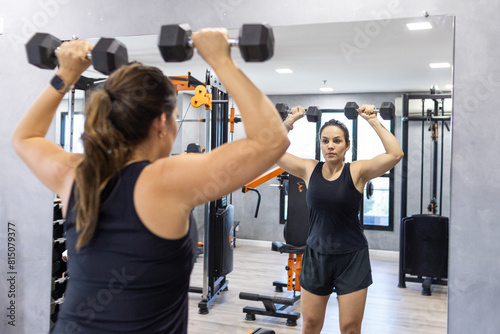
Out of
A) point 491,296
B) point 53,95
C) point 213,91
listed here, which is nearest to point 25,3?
point 213,91

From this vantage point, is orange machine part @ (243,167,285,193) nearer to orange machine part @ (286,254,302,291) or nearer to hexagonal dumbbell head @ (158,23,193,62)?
orange machine part @ (286,254,302,291)

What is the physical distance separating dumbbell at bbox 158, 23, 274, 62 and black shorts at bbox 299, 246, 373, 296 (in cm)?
158

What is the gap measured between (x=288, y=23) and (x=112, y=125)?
1.79m

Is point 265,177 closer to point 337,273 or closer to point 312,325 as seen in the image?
point 337,273

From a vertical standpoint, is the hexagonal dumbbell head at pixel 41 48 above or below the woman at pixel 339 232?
above

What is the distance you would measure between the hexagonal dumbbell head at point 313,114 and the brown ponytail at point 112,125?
1.58 m

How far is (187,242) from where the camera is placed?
0.95 m

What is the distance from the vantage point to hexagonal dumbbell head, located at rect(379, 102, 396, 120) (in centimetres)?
229

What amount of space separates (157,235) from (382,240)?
178 centimetres

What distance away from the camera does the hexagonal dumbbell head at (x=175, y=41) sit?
3.52ft

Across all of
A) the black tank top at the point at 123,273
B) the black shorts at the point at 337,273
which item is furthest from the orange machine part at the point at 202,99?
the black tank top at the point at 123,273

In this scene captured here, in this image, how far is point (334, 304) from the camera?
2.46 m

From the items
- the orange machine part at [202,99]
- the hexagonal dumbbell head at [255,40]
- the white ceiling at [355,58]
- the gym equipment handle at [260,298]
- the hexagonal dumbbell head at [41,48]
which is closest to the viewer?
the hexagonal dumbbell head at [255,40]

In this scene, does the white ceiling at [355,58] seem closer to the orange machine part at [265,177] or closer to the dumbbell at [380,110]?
the dumbbell at [380,110]
